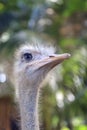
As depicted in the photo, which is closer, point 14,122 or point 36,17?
point 14,122

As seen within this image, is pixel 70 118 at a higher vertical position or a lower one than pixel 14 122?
higher

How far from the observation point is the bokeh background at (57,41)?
6.75m

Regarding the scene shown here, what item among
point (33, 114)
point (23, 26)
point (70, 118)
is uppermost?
point (23, 26)

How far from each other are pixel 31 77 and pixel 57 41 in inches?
155

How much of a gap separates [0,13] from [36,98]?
13.1 feet

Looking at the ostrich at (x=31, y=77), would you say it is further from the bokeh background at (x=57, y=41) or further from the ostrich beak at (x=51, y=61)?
the bokeh background at (x=57, y=41)

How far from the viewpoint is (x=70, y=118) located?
7.00m

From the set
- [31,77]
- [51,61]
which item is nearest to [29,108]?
[31,77]

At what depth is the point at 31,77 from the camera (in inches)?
164

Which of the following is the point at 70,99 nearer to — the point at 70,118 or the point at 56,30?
the point at 70,118

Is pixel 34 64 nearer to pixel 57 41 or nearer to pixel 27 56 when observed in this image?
pixel 27 56

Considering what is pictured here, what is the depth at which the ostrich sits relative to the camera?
4.02m

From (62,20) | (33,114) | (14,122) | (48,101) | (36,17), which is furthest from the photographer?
(62,20)

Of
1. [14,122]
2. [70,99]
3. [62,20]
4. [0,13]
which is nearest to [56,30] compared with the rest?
[62,20]
